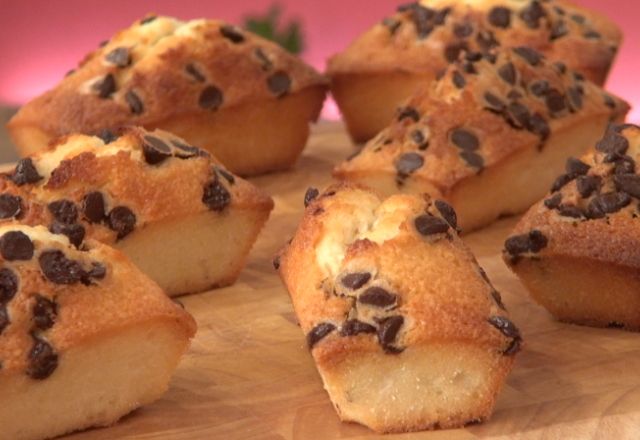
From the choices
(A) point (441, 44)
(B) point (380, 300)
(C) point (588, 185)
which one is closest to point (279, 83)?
(A) point (441, 44)

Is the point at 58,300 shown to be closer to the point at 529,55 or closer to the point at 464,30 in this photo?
the point at 529,55

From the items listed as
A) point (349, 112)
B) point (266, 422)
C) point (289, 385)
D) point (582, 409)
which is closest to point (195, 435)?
point (266, 422)

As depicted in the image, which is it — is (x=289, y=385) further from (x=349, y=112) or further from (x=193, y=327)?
(x=349, y=112)

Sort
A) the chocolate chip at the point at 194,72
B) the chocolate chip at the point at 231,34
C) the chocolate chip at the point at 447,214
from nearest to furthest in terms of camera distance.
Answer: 1. the chocolate chip at the point at 447,214
2. the chocolate chip at the point at 194,72
3. the chocolate chip at the point at 231,34

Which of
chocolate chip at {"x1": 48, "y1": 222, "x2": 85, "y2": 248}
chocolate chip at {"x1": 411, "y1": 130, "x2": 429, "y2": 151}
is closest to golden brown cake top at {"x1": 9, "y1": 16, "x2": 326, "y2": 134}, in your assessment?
chocolate chip at {"x1": 411, "y1": 130, "x2": 429, "y2": 151}

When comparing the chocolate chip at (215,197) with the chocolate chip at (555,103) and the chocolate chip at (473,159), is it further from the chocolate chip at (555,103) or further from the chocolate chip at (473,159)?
the chocolate chip at (555,103)

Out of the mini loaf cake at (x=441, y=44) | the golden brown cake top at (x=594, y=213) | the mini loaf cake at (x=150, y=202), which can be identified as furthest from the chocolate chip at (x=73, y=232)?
the mini loaf cake at (x=441, y=44)
